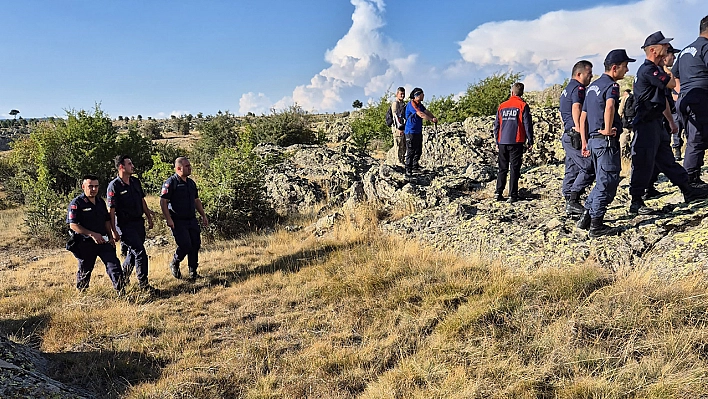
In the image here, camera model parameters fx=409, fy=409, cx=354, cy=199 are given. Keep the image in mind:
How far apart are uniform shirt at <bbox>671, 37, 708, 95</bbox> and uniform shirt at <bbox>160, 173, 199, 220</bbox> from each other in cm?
709

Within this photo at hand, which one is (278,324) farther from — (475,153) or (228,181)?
(475,153)

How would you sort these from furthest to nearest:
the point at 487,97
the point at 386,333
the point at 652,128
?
the point at 487,97 → the point at 652,128 → the point at 386,333

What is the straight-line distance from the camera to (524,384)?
299 cm

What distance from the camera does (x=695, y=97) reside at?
5457 millimetres

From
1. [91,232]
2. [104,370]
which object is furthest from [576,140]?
[91,232]

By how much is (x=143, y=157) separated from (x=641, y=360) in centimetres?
1952

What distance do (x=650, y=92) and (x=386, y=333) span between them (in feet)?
13.9

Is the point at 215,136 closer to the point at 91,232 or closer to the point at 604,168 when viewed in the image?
the point at 91,232

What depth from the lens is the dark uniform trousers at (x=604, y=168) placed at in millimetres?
4641

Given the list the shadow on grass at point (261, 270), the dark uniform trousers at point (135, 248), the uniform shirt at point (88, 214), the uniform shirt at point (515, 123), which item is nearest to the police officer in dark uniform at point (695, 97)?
the uniform shirt at point (515, 123)

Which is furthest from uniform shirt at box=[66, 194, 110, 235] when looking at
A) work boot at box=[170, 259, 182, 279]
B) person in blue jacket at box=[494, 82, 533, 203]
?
person in blue jacket at box=[494, 82, 533, 203]

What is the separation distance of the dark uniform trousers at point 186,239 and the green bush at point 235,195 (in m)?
2.70

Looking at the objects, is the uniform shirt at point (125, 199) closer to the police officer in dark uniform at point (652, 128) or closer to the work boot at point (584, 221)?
the work boot at point (584, 221)

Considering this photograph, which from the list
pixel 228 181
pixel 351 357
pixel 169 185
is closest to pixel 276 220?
pixel 228 181
